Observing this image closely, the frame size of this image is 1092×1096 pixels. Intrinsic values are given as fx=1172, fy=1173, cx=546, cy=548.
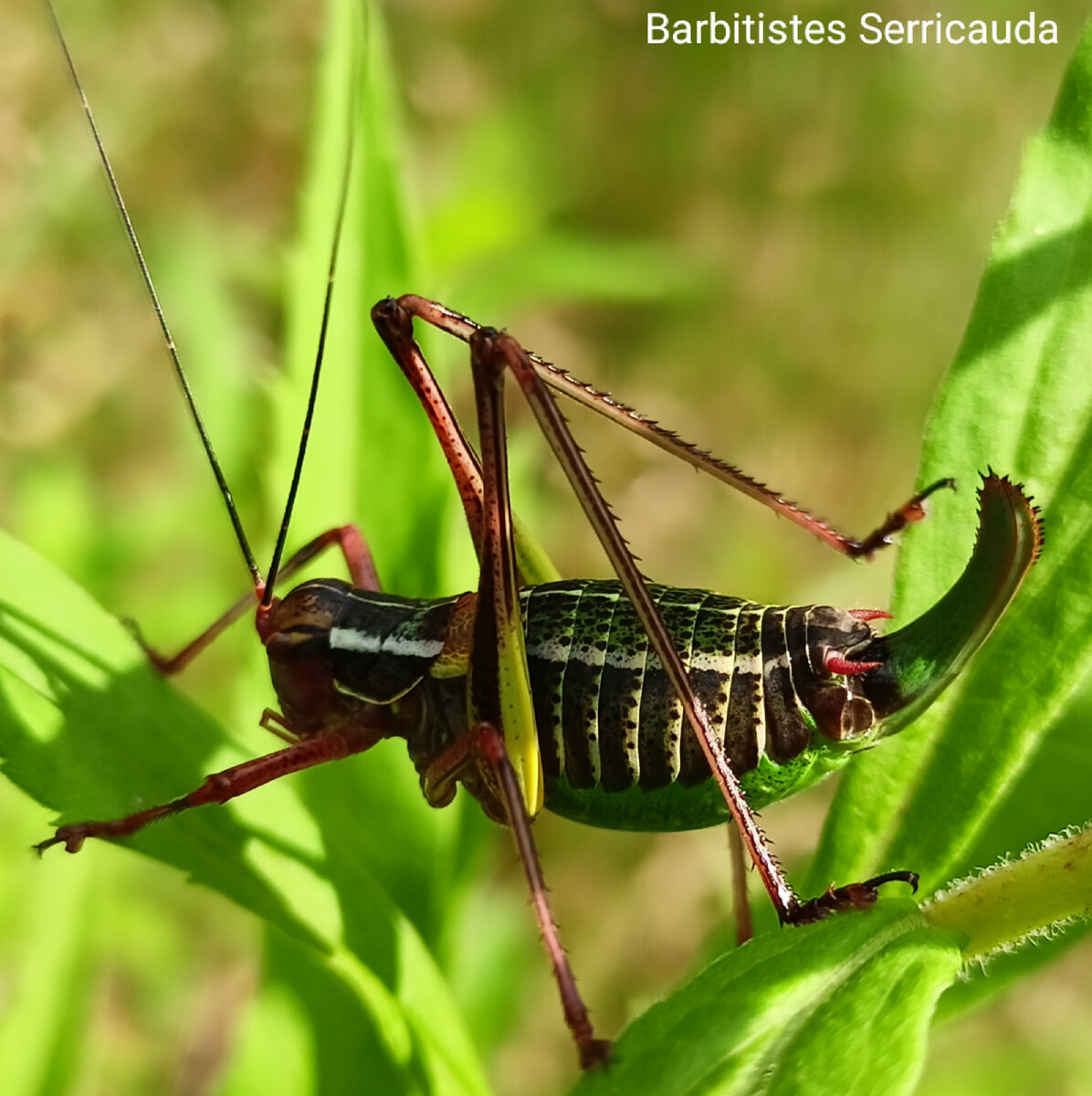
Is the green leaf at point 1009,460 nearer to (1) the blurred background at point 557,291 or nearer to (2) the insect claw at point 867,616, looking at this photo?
(2) the insect claw at point 867,616

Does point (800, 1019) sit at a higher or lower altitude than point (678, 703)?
lower

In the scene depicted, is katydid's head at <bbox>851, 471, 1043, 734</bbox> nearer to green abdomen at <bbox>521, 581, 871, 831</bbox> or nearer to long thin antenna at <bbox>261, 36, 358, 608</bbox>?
green abdomen at <bbox>521, 581, 871, 831</bbox>

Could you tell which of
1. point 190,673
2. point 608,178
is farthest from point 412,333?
point 608,178

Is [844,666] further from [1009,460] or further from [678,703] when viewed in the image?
[1009,460]

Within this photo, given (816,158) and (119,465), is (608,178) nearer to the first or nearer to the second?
(816,158)

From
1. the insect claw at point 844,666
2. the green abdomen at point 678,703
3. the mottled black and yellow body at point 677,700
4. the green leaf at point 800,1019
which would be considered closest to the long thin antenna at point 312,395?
the mottled black and yellow body at point 677,700

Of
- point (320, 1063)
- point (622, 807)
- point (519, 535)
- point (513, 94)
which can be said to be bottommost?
point (320, 1063)

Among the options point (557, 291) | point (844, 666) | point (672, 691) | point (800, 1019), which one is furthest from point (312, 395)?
point (557, 291)

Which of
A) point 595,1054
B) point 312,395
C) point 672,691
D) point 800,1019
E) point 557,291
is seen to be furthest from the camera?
point 557,291
